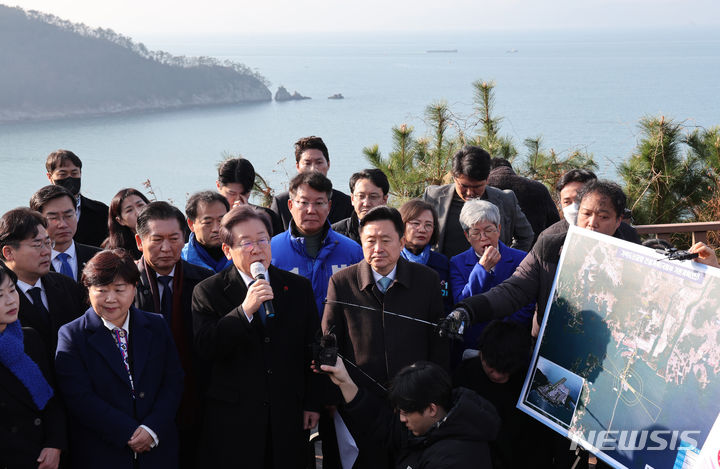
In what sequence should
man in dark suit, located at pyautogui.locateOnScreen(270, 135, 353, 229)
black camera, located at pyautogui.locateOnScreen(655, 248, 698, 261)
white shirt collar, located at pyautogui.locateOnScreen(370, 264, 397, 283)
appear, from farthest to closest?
man in dark suit, located at pyautogui.locateOnScreen(270, 135, 353, 229), white shirt collar, located at pyautogui.locateOnScreen(370, 264, 397, 283), black camera, located at pyautogui.locateOnScreen(655, 248, 698, 261)

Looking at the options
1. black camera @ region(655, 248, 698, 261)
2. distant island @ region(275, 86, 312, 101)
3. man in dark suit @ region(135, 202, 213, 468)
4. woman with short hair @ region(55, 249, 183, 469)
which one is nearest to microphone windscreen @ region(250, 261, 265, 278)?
woman with short hair @ region(55, 249, 183, 469)

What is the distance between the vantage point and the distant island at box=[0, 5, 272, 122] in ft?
46.5

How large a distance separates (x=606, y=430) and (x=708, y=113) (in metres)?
8.99

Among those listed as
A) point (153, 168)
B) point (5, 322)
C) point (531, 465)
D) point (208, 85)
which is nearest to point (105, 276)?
point (5, 322)

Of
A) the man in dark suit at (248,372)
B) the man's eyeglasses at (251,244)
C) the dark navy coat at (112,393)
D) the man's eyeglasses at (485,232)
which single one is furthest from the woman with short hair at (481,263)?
the dark navy coat at (112,393)

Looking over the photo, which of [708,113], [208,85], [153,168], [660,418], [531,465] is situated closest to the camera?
[660,418]

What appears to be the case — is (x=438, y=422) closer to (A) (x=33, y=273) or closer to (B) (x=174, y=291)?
(B) (x=174, y=291)

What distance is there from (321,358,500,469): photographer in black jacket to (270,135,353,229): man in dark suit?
7.71 feet

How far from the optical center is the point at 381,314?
324 centimetres

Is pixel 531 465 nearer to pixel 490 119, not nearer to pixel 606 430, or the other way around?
pixel 606 430

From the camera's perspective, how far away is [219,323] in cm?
288

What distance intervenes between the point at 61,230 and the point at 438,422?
250 cm

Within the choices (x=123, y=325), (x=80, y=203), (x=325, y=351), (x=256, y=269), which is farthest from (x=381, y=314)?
(x=80, y=203)

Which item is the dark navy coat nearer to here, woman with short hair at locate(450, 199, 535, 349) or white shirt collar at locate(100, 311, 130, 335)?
white shirt collar at locate(100, 311, 130, 335)
